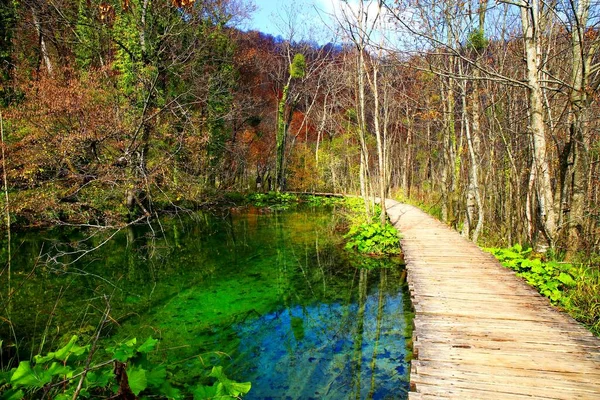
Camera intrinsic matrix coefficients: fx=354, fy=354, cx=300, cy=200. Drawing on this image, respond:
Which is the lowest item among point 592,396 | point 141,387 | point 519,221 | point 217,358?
point 217,358

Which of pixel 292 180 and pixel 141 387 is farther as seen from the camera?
pixel 292 180

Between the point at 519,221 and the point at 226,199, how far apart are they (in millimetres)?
15814

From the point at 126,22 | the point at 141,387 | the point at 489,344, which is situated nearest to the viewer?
the point at 141,387

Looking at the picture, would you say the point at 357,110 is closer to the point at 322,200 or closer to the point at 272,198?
the point at 322,200

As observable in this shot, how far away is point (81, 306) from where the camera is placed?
5773mm

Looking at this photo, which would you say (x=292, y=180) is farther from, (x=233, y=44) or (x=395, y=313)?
(x=395, y=313)

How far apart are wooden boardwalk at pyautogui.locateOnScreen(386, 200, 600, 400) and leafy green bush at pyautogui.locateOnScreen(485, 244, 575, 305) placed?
27 cm

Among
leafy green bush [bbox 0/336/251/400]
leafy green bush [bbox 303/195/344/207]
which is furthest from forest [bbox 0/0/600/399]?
leafy green bush [bbox 303/195/344/207]

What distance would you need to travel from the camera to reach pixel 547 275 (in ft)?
16.6

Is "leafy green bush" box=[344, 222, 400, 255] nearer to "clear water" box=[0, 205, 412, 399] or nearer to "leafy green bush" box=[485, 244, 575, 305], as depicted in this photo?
"clear water" box=[0, 205, 412, 399]

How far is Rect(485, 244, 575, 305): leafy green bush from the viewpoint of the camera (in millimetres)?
4676

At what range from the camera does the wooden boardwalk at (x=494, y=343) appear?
8.80ft

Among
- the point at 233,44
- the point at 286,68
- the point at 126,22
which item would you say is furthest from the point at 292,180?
the point at 126,22

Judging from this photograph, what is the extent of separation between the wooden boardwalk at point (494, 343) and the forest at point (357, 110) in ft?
5.45
